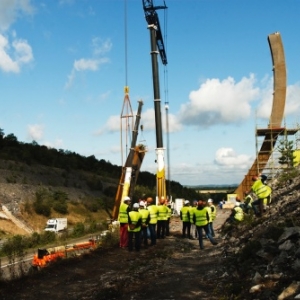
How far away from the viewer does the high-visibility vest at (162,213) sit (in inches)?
773

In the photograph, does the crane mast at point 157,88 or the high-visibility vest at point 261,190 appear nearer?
the high-visibility vest at point 261,190

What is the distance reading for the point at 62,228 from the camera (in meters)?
37.2

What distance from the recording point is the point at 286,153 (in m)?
33.9

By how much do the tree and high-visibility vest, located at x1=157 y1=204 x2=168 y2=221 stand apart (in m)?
15.7

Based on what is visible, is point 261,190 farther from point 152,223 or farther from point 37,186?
point 37,186

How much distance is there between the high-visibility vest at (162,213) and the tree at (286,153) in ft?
51.5

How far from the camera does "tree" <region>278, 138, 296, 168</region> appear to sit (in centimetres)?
3331

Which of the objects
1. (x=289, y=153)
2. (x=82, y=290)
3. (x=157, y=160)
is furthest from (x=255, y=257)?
(x=289, y=153)

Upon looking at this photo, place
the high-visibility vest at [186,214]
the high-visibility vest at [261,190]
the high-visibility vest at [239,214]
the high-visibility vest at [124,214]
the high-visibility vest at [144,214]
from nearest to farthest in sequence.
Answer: the high-visibility vest at [261,190], the high-visibility vest at [124,214], the high-visibility vest at [144,214], the high-visibility vest at [239,214], the high-visibility vest at [186,214]

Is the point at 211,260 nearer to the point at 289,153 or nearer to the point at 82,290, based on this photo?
the point at 82,290

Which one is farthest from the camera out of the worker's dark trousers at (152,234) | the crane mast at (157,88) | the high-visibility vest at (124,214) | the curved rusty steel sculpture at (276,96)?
the curved rusty steel sculpture at (276,96)

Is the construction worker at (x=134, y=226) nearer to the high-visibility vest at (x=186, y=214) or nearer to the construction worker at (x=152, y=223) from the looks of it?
the construction worker at (x=152, y=223)

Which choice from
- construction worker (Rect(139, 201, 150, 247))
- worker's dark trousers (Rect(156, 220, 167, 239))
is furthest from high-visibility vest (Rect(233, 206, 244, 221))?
construction worker (Rect(139, 201, 150, 247))

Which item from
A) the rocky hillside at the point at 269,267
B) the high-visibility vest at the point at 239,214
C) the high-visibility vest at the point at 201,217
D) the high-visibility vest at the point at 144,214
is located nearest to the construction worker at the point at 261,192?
the high-visibility vest at the point at 239,214
